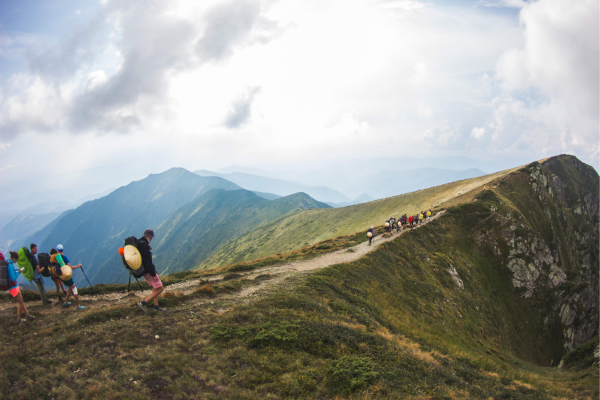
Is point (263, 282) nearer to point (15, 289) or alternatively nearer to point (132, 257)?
point (132, 257)

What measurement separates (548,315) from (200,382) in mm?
63924

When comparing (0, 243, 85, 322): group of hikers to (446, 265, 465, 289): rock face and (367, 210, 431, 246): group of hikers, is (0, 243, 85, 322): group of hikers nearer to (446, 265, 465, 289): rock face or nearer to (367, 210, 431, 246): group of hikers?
(367, 210, 431, 246): group of hikers

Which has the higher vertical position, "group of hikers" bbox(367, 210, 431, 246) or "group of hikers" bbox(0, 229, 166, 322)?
"group of hikers" bbox(0, 229, 166, 322)

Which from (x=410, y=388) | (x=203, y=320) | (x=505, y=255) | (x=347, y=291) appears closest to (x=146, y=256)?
(x=203, y=320)

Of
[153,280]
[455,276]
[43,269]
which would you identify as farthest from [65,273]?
[455,276]

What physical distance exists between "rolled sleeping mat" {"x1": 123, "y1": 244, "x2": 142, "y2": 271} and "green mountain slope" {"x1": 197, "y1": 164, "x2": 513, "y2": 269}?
294 ft

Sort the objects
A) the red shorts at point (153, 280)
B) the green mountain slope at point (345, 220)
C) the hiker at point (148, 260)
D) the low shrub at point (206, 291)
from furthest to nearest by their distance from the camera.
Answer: the green mountain slope at point (345, 220) < the low shrub at point (206, 291) < the red shorts at point (153, 280) < the hiker at point (148, 260)

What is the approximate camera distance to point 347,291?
2056cm

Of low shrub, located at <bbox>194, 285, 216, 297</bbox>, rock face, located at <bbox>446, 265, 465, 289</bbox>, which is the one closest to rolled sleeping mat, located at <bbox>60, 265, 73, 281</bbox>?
low shrub, located at <bbox>194, 285, 216, 297</bbox>

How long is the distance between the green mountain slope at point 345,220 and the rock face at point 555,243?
17.5m

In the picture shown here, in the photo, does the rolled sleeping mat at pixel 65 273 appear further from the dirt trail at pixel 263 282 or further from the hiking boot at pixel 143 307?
the hiking boot at pixel 143 307

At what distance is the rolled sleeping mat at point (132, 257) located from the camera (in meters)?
11.2

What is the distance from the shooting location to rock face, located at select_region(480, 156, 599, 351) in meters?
47.9

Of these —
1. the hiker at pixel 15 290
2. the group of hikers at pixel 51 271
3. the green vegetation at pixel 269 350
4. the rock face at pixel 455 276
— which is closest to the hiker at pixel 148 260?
the group of hikers at pixel 51 271
